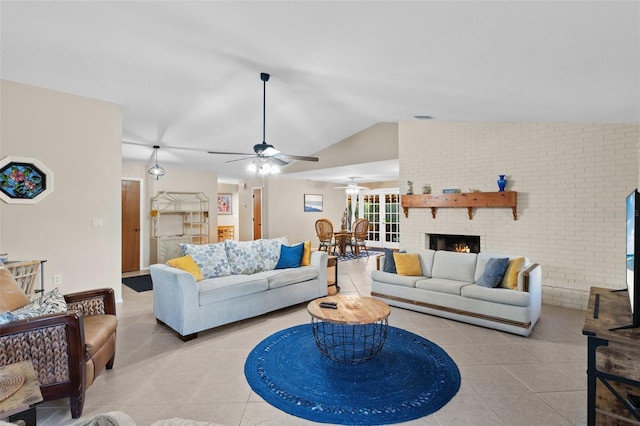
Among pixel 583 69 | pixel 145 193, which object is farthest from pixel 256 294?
pixel 145 193

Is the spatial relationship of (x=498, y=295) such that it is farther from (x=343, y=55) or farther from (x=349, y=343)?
(x=343, y=55)

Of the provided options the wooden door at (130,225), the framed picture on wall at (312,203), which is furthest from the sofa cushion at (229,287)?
the framed picture on wall at (312,203)

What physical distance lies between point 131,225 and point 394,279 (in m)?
5.75

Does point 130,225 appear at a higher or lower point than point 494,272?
higher

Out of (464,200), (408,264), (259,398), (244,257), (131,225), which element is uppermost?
(464,200)

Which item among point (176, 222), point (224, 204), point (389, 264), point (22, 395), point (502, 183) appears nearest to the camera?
point (22, 395)

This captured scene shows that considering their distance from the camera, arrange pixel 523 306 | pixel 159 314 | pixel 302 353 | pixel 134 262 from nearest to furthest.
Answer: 1. pixel 302 353
2. pixel 523 306
3. pixel 159 314
4. pixel 134 262

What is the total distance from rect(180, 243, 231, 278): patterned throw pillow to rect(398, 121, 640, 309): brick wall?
3545 mm

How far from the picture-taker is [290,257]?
4.36m

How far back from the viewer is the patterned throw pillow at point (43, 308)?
1966mm

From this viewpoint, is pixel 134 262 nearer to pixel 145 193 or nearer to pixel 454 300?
pixel 145 193

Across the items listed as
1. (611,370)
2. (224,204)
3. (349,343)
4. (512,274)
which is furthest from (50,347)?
(224,204)

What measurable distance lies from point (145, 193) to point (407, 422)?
7.01m

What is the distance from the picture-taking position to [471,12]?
1633 millimetres
